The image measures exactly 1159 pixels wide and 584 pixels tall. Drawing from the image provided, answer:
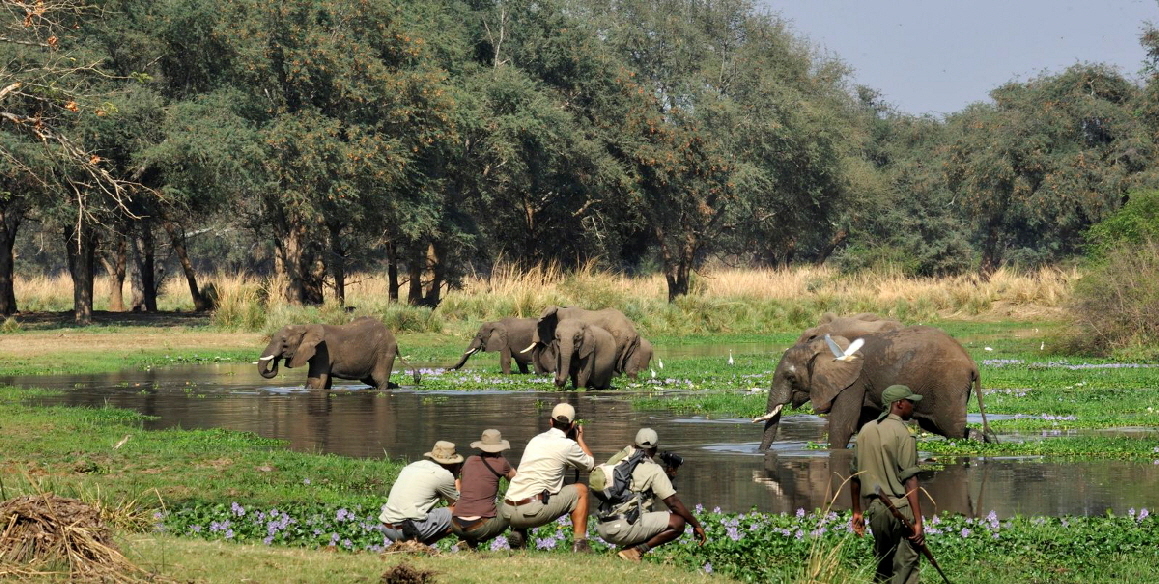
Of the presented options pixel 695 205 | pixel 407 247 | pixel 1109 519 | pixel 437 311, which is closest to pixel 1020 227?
pixel 695 205

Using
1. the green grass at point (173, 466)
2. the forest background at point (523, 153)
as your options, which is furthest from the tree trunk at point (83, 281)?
the green grass at point (173, 466)

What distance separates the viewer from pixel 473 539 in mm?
11391

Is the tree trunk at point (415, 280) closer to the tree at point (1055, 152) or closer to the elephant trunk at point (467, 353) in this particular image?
the elephant trunk at point (467, 353)

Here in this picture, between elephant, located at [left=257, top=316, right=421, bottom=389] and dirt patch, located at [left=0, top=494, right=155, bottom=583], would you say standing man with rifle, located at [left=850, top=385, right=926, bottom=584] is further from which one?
elephant, located at [left=257, top=316, right=421, bottom=389]

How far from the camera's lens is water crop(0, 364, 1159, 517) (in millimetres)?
14219

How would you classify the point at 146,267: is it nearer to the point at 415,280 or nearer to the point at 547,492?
the point at 415,280

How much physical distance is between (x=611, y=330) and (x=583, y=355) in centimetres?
250

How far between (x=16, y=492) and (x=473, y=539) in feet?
15.5

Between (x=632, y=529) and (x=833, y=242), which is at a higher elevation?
(x=833, y=242)

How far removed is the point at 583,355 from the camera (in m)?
28.2

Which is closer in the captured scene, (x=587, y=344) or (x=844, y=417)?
(x=844, y=417)

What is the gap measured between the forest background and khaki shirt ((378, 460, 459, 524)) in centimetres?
2296

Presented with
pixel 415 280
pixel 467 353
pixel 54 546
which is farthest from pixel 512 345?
pixel 415 280

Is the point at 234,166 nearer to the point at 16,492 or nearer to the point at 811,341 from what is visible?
the point at 811,341
